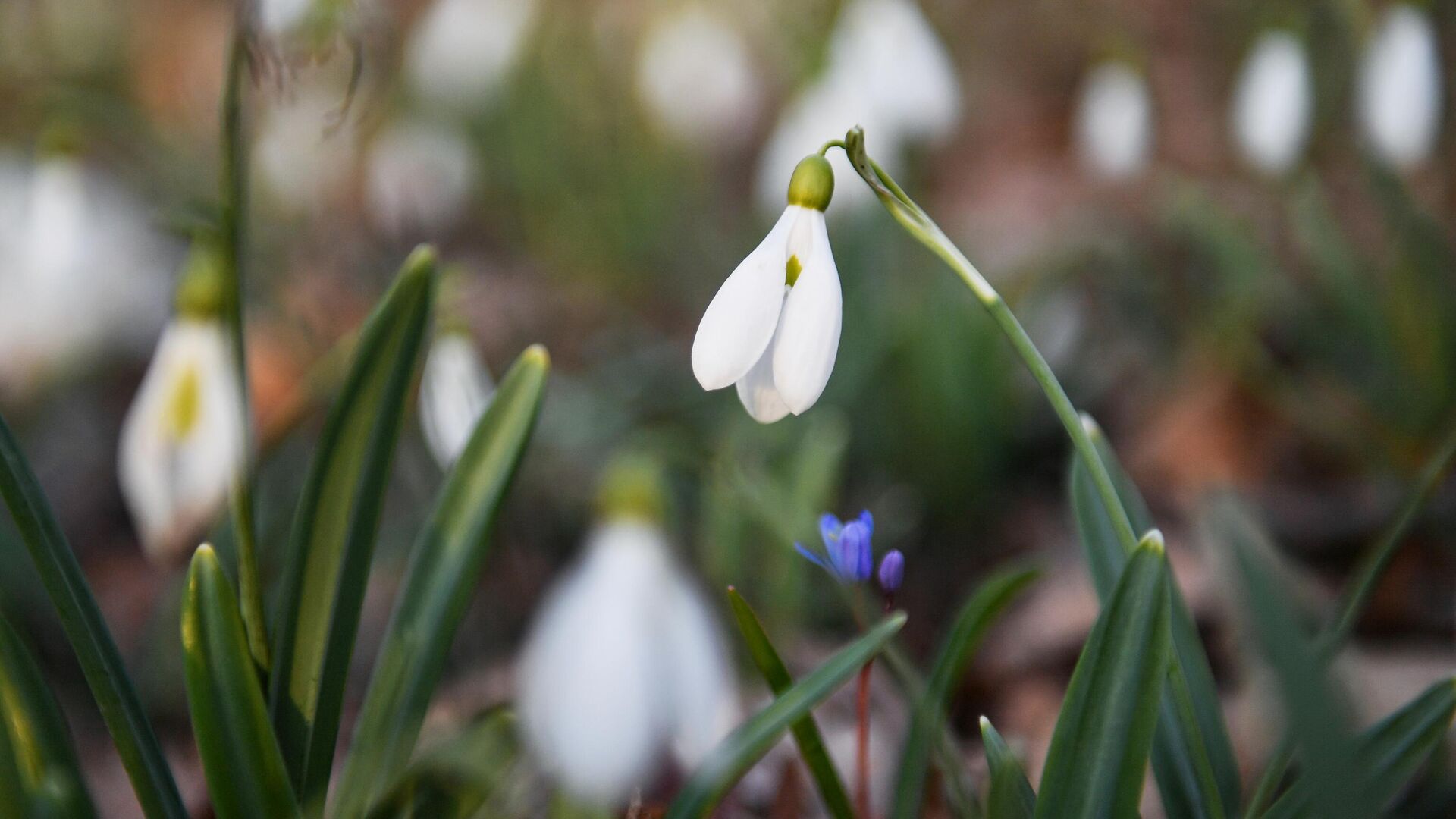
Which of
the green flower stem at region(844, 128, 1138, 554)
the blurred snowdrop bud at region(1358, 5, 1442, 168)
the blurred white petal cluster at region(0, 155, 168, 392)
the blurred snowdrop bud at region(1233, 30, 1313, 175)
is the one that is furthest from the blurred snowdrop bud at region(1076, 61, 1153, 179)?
the blurred white petal cluster at region(0, 155, 168, 392)

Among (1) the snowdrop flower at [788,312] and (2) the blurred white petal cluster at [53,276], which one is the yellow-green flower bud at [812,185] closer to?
(1) the snowdrop flower at [788,312]

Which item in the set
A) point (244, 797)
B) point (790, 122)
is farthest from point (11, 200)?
point (244, 797)

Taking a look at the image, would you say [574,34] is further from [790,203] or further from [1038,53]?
[790,203]

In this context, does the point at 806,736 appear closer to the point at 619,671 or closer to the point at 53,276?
the point at 619,671

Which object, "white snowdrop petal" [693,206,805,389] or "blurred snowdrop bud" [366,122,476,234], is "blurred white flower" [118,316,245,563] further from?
"blurred snowdrop bud" [366,122,476,234]

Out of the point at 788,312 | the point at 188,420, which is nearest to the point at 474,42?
the point at 188,420

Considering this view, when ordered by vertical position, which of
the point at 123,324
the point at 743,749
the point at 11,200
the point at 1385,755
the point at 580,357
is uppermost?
the point at 11,200

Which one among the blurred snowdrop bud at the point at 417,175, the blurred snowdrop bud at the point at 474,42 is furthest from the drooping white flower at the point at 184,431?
the blurred snowdrop bud at the point at 474,42
